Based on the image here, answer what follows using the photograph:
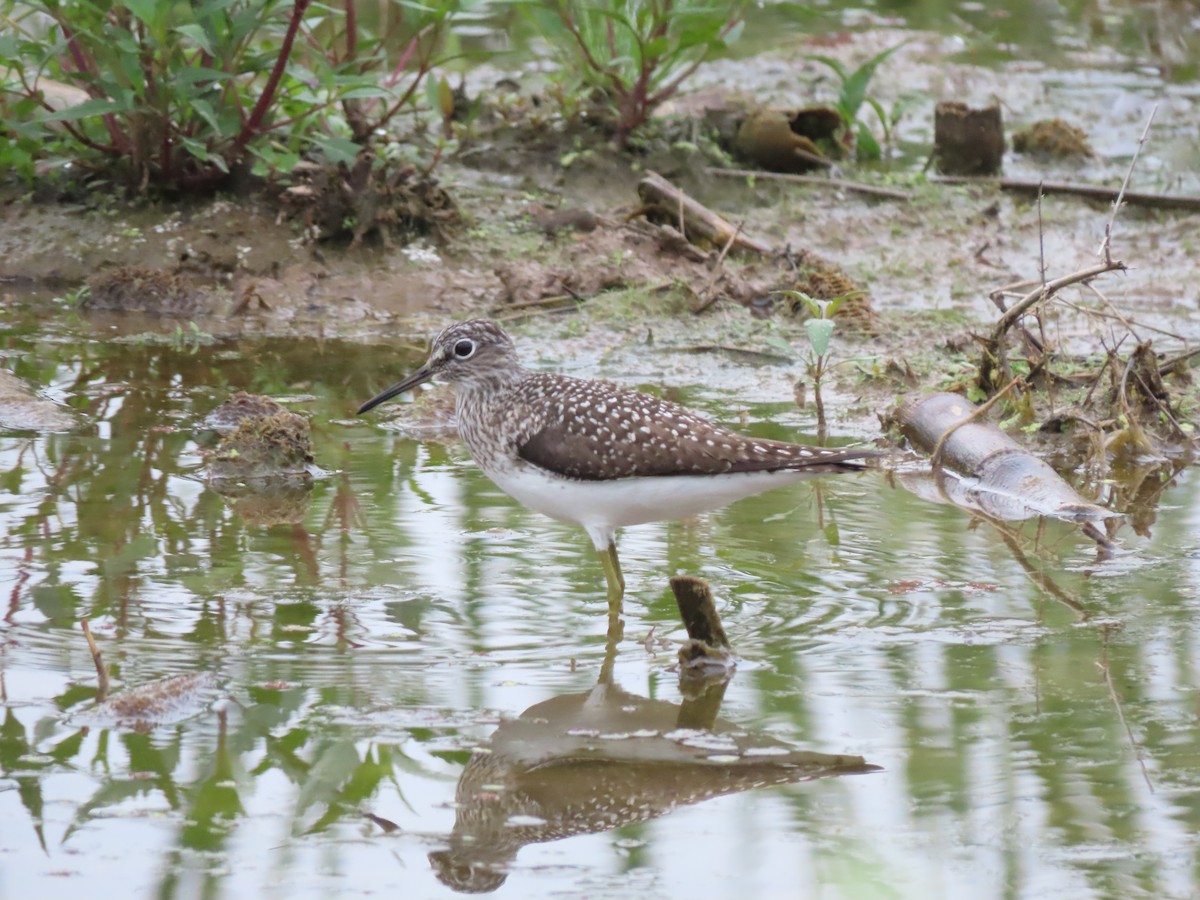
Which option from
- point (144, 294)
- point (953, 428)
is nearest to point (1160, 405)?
point (953, 428)

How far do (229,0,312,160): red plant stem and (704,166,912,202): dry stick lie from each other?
3.62 meters

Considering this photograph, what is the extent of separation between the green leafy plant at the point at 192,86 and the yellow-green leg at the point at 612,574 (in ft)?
13.4

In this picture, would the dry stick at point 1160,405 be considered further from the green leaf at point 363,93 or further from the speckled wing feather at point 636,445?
the green leaf at point 363,93

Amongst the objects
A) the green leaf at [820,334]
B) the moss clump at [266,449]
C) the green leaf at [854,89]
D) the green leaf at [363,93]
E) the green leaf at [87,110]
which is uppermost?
the green leaf at [854,89]

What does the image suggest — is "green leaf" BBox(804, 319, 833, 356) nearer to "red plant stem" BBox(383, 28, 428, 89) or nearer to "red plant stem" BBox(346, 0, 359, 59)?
"red plant stem" BBox(383, 28, 428, 89)

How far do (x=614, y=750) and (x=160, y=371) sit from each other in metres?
5.42

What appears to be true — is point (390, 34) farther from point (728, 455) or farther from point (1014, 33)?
point (1014, 33)

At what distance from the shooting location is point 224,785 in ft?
15.3

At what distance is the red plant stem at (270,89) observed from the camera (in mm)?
9242

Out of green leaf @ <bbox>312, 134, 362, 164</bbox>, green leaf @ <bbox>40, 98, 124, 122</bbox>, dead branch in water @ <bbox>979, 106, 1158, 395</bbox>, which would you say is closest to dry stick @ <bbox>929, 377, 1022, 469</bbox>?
dead branch in water @ <bbox>979, 106, 1158, 395</bbox>

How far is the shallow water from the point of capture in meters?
4.30

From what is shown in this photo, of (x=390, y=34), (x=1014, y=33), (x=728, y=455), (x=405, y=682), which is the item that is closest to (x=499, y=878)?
(x=405, y=682)

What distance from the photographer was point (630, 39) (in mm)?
11656

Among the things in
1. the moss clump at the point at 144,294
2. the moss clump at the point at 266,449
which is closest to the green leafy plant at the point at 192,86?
the moss clump at the point at 144,294
